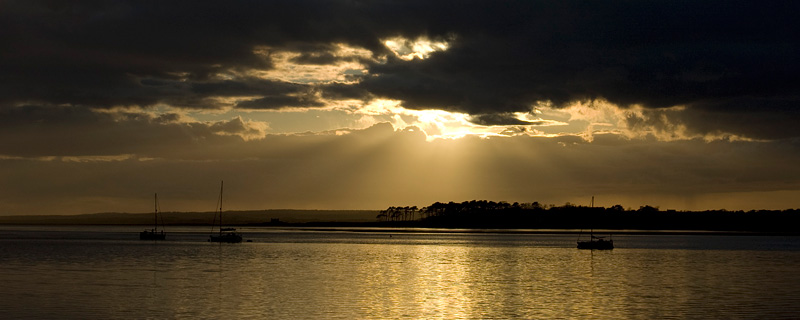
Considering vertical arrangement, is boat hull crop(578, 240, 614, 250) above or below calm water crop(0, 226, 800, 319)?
above

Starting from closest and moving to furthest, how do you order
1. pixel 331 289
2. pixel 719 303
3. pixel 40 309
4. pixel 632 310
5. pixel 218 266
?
pixel 40 309 < pixel 632 310 < pixel 719 303 < pixel 331 289 < pixel 218 266

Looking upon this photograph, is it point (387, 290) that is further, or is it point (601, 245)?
point (601, 245)

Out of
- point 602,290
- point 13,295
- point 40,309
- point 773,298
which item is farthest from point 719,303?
point 13,295

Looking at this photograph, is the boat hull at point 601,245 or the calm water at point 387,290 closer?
the calm water at point 387,290

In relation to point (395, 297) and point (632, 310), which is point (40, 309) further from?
point (632, 310)

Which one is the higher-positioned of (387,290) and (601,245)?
(601,245)

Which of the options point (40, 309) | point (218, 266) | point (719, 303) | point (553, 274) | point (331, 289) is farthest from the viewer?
point (218, 266)

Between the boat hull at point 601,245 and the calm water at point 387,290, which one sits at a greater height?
the boat hull at point 601,245

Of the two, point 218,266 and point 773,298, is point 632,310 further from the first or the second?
point 218,266

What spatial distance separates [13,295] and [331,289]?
20.8m

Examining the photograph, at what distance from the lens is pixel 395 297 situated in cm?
5416

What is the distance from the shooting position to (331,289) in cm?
5934

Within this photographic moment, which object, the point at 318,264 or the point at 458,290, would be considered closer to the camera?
the point at 458,290

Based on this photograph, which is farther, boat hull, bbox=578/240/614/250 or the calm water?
boat hull, bbox=578/240/614/250
